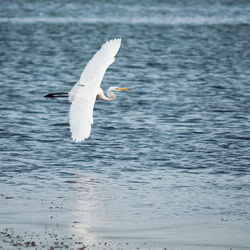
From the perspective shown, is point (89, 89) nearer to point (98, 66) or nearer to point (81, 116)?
point (98, 66)

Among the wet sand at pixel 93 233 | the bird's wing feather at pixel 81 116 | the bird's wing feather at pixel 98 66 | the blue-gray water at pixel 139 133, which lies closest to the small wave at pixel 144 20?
the blue-gray water at pixel 139 133

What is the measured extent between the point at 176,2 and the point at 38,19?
2356 cm

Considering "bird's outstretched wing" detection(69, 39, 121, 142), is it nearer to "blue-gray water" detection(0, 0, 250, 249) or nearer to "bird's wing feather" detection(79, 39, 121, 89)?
Answer: "bird's wing feather" detection(79, 39, 121, 89)

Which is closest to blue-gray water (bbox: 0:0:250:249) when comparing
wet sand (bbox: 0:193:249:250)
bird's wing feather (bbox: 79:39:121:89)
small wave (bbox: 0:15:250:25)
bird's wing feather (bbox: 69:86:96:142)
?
wet sand (bbox: 0:193:249:250)

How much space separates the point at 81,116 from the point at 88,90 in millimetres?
1107

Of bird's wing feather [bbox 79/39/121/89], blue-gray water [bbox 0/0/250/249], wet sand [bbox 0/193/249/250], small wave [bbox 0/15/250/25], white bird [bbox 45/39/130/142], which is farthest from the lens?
small wave [bbox 0/15/250/25]

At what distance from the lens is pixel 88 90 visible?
537 inches

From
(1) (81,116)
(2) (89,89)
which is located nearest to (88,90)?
(2) (89,89)

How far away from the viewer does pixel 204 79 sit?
3038cm

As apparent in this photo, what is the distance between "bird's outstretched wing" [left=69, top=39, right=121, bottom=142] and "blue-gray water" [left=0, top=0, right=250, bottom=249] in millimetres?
1380

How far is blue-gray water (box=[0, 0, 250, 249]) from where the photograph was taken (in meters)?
12.5

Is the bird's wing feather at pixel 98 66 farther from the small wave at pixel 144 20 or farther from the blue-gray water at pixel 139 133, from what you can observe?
the small wave at pixel 144 20

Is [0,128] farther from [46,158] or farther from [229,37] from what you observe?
[229,37]

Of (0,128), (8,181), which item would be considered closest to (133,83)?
(0,128)
